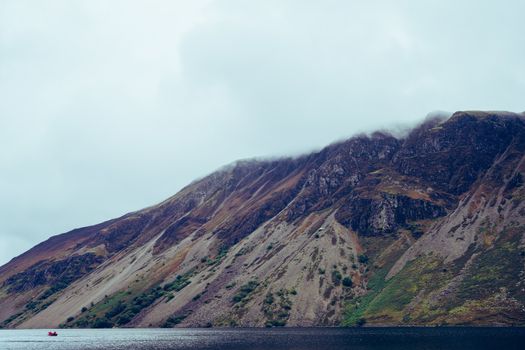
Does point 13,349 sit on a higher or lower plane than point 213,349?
higher

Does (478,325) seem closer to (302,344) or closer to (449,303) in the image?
(449,303)

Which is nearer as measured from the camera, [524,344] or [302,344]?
[524,344]

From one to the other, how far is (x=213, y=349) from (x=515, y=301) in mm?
105924

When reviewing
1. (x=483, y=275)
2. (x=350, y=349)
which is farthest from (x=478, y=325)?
(x=350, y=349)

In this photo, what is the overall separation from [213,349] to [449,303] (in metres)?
104

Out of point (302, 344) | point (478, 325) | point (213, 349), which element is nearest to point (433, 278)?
point (478, 325)

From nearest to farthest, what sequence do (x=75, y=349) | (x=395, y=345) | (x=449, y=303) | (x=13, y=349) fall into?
(x=395, y=345) < (x=75, y=349) < (x=13, y=349) < (x=449, y=303)

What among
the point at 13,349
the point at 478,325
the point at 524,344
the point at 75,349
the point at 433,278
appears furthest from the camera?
the point at 433,278

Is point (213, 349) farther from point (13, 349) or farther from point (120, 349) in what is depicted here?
point (13, 349)

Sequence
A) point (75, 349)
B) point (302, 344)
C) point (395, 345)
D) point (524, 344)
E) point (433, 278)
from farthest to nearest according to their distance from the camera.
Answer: point (433, 278), point (75, 349), point (302, 344), point (395, 345), point (524, 344)

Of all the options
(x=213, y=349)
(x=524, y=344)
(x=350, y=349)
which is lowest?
(x=524, y=344)

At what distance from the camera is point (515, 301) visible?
16312cm

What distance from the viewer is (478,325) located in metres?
162

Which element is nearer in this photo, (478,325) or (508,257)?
(478,325)
